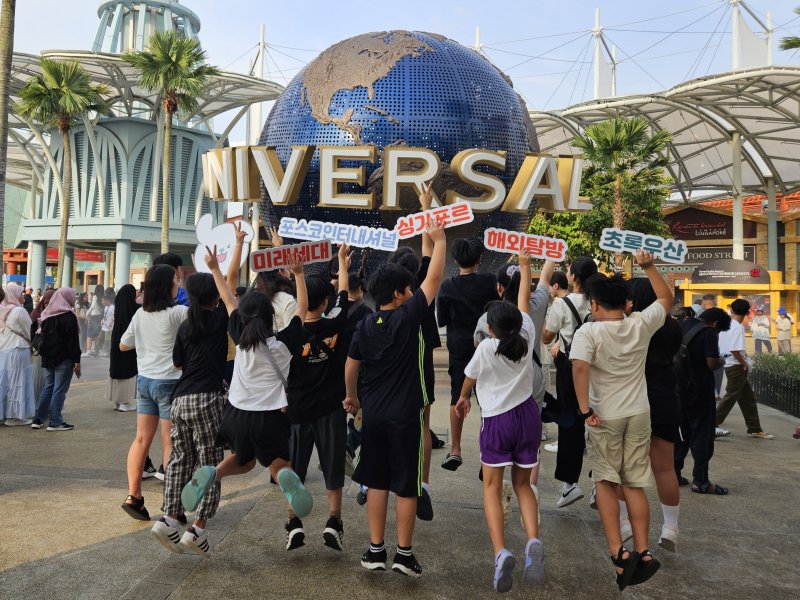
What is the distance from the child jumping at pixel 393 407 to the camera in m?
3.10

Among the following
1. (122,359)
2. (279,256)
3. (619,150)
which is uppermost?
(619,150)

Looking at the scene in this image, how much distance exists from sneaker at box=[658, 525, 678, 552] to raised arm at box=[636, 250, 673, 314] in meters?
1.27

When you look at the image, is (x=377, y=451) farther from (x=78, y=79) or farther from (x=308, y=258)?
(x=78, y=79)

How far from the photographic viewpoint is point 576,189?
31.0 feet

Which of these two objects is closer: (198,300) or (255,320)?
(255,320)

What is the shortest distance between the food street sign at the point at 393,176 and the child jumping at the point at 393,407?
16.6 ft

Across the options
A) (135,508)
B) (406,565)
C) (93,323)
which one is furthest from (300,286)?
(93,323)

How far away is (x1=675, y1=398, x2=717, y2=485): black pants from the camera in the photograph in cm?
478

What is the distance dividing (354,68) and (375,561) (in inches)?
298

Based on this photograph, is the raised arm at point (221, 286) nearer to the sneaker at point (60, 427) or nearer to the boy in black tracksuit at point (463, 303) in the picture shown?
the boy in black tracksuit at point (463, 303)

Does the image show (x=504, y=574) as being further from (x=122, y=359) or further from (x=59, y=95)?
(x=59, y=95)

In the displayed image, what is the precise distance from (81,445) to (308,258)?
12.4 ft

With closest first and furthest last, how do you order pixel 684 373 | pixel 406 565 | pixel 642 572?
pixel 642 572
pixel 406 565
pixel 684 373

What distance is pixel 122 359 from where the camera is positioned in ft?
20.7
